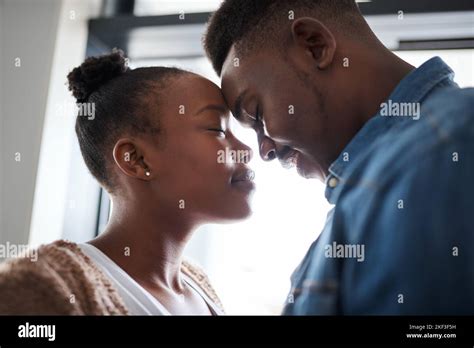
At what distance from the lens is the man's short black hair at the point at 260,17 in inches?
34.1

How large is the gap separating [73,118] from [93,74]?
10.7 inches

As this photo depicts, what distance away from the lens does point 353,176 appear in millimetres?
690

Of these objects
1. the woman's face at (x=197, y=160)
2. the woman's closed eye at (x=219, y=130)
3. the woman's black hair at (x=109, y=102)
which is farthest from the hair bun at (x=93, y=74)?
the woman's closed eye at (x=219, y=130)

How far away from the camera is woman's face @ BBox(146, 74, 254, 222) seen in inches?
35.9

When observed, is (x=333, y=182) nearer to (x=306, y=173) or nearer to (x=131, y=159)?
(x=306, y=173)

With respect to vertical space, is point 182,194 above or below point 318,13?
below

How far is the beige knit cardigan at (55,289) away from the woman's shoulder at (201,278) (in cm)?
29

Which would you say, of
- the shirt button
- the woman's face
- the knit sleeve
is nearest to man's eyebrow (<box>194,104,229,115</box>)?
the woman's face

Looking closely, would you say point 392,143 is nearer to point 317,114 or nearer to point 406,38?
point 317,114

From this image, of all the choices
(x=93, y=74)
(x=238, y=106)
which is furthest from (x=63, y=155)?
(x=238, y=106)

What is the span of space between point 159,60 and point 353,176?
30.6 inches

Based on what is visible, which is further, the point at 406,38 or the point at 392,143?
the point at 406,38
